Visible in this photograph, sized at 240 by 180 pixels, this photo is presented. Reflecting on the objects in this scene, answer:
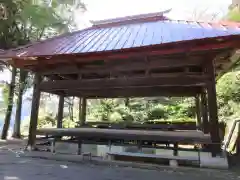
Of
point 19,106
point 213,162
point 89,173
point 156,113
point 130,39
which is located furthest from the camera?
point 156,113

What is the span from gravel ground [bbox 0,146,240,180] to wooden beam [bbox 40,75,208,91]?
2.15 m

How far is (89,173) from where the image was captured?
5613 mm

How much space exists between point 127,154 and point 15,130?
8.34 metres

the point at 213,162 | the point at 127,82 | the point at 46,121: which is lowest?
the point at 213,162

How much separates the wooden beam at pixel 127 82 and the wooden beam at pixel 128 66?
0.29 m

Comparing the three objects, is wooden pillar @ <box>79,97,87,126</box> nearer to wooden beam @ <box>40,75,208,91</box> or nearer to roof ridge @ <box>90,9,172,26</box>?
roof ridge @ <box>90,9,172,26</box>

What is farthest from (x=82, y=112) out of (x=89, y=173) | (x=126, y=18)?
(x=89, y=173)

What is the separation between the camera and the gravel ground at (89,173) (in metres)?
5.27

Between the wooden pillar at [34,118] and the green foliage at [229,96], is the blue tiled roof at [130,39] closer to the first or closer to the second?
the wooden pillar at [34,118]

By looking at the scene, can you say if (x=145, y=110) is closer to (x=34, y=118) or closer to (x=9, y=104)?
(x=9, y=104)

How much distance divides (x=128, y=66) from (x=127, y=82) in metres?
0.44

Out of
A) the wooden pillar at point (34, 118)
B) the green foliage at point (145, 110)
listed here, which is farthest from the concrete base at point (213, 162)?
the green foliage at point (145, 110)

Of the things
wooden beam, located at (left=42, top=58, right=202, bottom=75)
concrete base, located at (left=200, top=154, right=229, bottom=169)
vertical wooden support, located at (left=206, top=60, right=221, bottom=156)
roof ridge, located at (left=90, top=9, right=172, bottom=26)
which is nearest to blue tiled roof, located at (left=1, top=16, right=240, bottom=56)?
wooden beam, located at (left=42, top=58, right=202, bottom=75)

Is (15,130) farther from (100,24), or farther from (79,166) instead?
(79,166)
